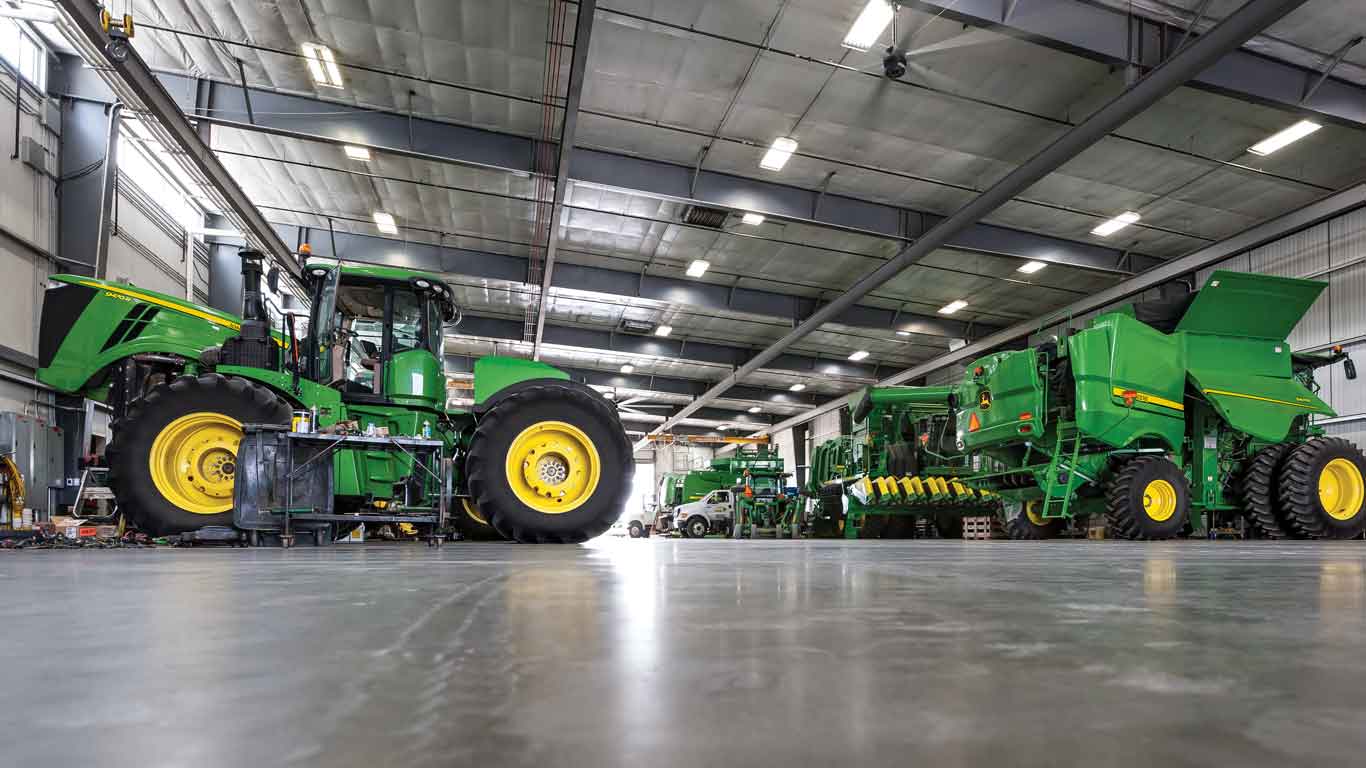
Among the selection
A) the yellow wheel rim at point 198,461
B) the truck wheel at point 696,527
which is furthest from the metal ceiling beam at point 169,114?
the truck wheel at point 696,527

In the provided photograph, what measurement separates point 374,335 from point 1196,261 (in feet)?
51.9

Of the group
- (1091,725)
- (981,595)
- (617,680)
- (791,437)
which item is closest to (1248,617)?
(981,595)

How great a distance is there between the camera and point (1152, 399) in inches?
315

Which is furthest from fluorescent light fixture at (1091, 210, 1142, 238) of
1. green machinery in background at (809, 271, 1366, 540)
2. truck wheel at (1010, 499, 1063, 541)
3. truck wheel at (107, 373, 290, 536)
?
truck wheel at (107, 373, 290, 536)

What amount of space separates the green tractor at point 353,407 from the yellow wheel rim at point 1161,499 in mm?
5497

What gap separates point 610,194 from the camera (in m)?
14.1

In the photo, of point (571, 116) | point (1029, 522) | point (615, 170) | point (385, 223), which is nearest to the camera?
point (1029, 522)

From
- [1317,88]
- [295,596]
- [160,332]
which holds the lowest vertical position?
[295,596]

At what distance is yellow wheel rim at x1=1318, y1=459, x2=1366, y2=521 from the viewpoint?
333 inches

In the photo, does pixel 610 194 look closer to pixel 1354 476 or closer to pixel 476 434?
pixel 476 434

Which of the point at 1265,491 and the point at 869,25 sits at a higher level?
the point at 869,25

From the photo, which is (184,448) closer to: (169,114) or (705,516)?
(169,114)

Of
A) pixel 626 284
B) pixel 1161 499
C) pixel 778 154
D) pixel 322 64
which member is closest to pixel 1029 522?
pixel 1161 499

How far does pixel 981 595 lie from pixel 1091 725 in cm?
120
